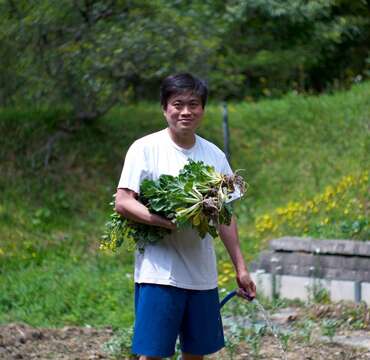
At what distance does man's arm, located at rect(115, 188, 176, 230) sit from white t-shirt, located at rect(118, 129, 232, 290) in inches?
1.5

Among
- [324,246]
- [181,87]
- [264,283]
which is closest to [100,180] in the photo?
[264,283]

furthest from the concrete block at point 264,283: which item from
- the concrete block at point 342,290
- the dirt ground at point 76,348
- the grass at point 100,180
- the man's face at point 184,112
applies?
the man's face at point 184,112

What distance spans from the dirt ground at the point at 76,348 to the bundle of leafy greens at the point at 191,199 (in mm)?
1708

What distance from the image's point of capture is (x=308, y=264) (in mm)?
7539

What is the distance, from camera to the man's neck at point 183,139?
452cm

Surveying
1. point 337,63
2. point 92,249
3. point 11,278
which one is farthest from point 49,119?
point 337,63

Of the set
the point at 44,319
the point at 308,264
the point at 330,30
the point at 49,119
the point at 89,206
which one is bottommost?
the point at 44,319

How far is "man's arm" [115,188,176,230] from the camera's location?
4.38 meters

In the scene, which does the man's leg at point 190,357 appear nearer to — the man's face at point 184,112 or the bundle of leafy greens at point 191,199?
the bundle of leafy greens at point 191,199

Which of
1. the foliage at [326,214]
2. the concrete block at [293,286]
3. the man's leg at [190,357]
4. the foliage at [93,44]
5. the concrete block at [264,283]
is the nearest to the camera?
the man's leg at [190,357]

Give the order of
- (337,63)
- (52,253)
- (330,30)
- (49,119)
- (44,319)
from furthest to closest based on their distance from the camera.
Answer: (337,63) → (330,30) → (49,119) → (52,253) → (44,319)

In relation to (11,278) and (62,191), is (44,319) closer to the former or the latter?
(11,278)

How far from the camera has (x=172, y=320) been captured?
4457 millimetres

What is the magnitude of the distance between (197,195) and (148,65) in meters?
6.93
